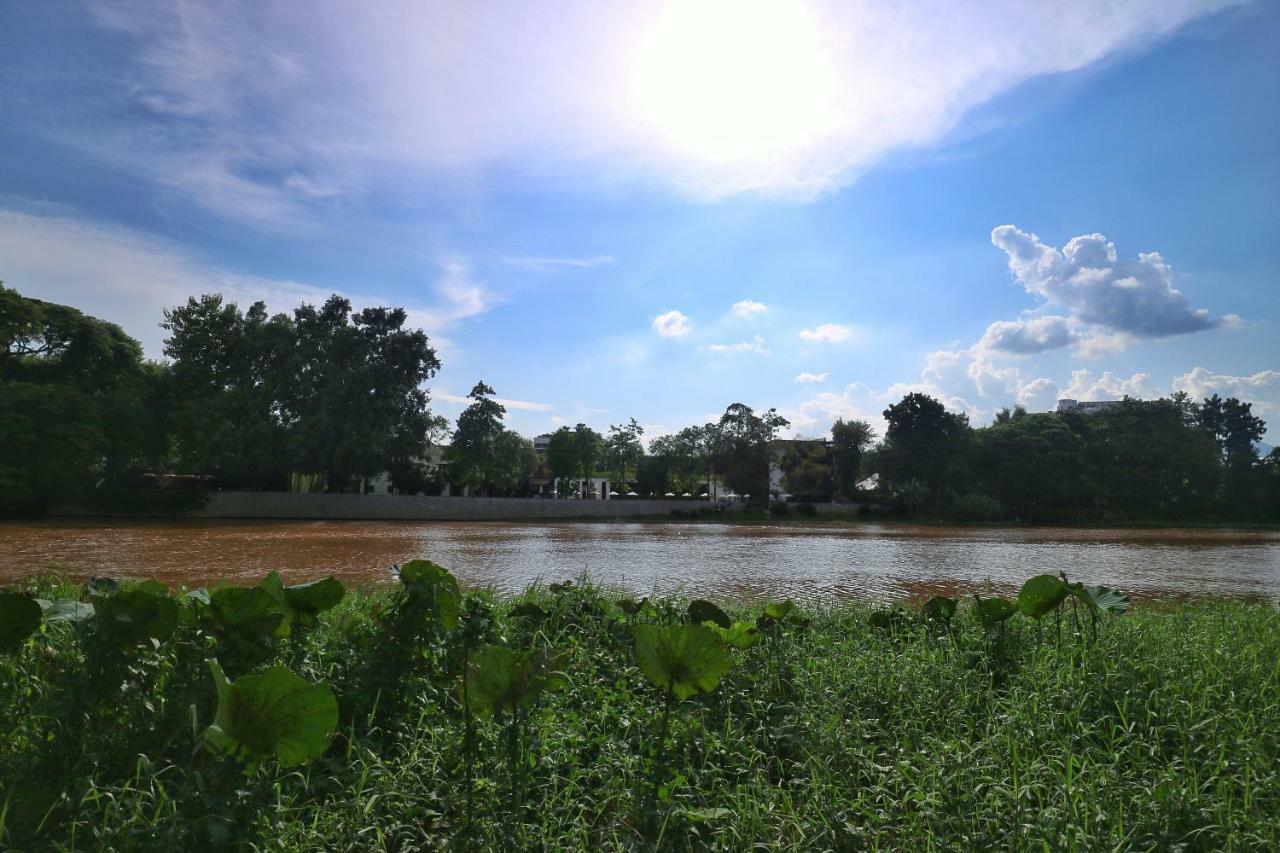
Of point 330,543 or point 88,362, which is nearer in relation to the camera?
point 330,543

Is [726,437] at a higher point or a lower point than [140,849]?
higher

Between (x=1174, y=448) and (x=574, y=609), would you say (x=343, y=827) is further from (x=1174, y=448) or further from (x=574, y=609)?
(x=1174, y=448)

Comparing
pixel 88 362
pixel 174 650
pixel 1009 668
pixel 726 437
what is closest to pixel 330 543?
pixel 174 650

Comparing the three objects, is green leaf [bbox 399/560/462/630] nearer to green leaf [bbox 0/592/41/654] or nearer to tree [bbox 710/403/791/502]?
green leaf [bbox 0/592/41/654]

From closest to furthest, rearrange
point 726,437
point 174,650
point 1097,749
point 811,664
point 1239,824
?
point 1239,824, point 1097,749, point 174,650, point 811,664, point 726,437

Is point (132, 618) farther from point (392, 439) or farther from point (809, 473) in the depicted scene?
point (809, 473)

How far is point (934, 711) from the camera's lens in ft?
8.26

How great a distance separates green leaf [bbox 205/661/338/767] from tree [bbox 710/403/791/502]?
35.7 meters

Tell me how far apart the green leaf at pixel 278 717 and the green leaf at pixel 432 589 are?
0.87m

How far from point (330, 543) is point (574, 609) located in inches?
454

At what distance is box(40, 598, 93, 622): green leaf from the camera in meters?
2.17

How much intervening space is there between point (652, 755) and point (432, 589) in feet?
2.95

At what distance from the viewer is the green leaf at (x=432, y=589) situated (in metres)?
2.44

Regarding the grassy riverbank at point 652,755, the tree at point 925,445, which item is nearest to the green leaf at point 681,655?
the grassy riverbank at point 652,755
